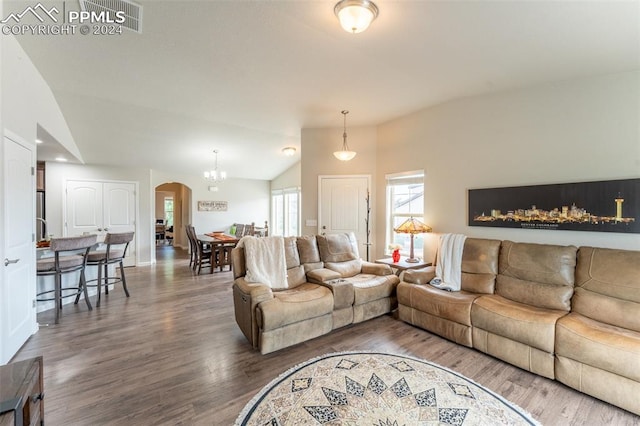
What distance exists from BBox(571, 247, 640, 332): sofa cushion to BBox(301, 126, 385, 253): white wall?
2.87 meters

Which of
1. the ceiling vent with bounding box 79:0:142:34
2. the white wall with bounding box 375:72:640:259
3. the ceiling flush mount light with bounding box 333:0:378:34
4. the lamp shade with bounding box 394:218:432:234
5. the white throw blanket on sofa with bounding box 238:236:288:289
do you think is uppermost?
the ceiling vent with bounding box 79:0:142:34

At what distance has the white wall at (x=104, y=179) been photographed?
587 cm

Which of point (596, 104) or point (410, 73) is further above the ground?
point (410, 73)

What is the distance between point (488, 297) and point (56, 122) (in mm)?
6327

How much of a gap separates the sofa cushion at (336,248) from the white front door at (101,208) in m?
5.46

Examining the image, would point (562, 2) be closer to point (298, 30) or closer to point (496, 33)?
point (496, 33)

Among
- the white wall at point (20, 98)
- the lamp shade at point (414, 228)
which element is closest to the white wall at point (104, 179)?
the white wall at point (20, 98)

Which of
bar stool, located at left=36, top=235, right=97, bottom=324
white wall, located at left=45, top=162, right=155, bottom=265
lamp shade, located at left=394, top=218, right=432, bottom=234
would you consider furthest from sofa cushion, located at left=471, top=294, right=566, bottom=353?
white wall, located at left=45, top=162, right=155, bottom=265

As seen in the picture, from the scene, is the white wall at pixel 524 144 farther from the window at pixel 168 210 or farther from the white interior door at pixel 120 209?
the window at pixel 168 210

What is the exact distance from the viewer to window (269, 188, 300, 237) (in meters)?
8.43

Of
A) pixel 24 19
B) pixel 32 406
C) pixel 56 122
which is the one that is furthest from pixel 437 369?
pixel 56 122

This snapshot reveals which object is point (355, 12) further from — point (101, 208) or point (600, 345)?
point (101, 208)

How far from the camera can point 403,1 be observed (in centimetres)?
199

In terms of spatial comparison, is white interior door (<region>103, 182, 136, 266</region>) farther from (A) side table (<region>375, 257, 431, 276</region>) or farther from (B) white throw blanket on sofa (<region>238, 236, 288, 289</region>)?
(A) side table (<region>375, 257, 431, 276</region>)
